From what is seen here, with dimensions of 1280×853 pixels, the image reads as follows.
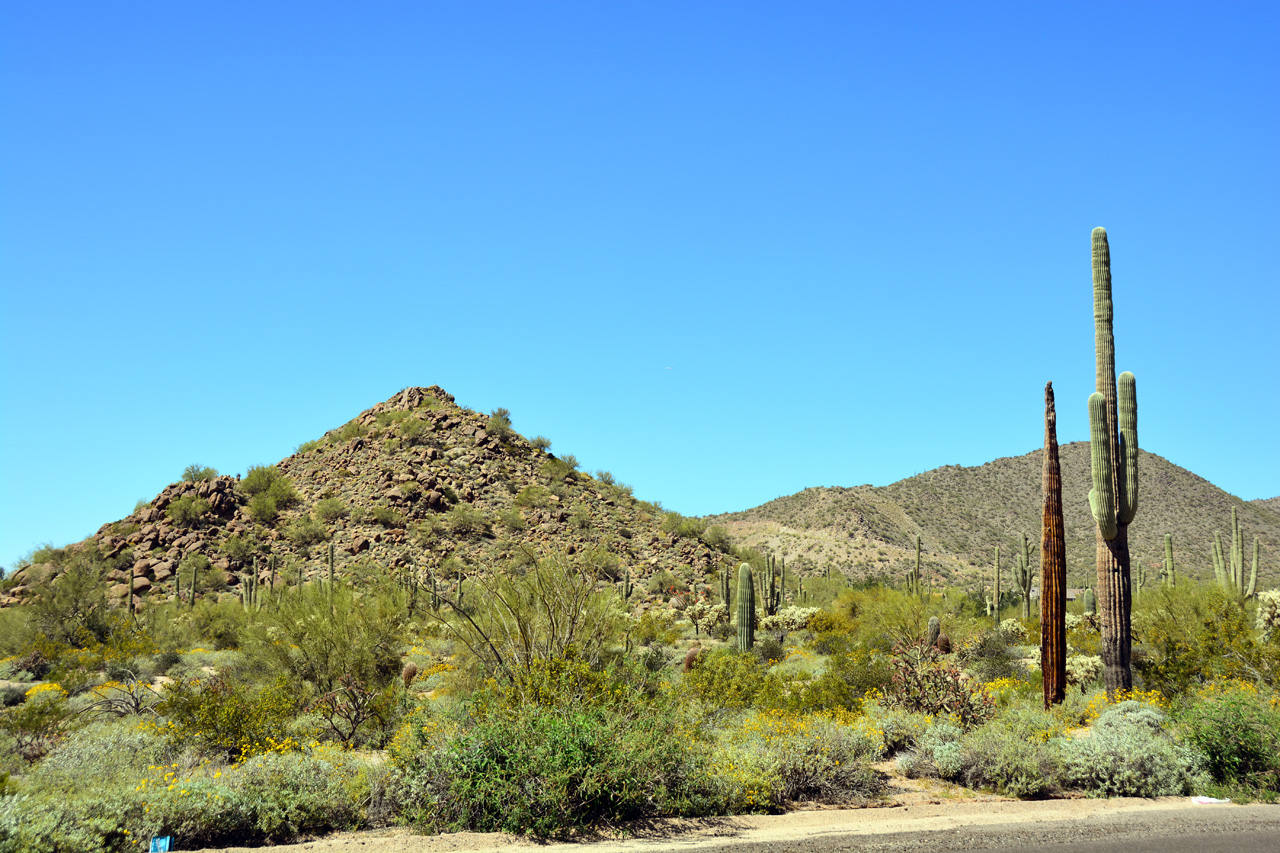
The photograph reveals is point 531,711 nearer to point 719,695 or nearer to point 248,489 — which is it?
point 719,695

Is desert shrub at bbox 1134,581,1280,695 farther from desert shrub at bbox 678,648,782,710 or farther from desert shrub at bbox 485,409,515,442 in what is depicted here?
desert shrub at bbox 485,409,515,442

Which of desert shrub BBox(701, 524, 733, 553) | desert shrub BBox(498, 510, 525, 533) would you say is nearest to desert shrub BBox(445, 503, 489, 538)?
desert shrub BBox(498, 510, 525, 533)

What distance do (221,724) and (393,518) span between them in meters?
42.9

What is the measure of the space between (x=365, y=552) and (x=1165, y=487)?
72.5 meters

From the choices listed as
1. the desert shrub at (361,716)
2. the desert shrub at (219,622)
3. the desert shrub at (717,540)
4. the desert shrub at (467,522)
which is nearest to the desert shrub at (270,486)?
the desert shrub at (467,522)

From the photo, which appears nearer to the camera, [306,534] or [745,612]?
[745,612]

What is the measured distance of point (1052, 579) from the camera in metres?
17.0

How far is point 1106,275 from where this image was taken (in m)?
18.7

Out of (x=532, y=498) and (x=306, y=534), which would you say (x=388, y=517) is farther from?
(x=532, y=498)

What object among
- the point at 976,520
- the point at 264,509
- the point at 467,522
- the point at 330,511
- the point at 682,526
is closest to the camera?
the point at 467,522

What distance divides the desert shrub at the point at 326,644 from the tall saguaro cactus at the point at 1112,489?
592 inches

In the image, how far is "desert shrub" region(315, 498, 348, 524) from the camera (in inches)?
2194

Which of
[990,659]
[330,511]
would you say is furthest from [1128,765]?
[330,511]

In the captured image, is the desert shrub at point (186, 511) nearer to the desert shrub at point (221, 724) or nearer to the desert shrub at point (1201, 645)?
the desert shrub at point (221, 724)
